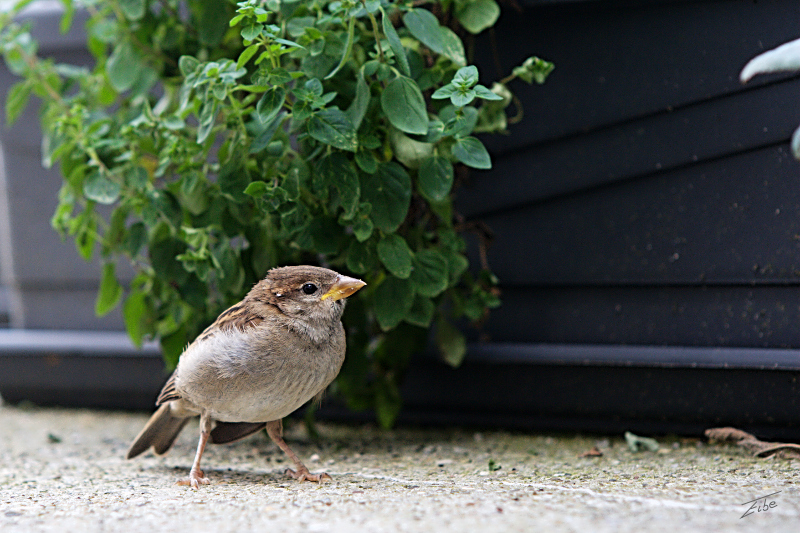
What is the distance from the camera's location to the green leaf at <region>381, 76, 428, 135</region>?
2.48 meters

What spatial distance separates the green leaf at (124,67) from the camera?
3.17 meters

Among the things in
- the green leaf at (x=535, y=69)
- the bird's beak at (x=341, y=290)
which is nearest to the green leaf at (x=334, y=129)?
the bird's beak at (x=341, y=290)

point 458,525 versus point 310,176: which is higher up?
point 310,176

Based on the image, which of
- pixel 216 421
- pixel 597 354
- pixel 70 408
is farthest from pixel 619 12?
pixel 70 408

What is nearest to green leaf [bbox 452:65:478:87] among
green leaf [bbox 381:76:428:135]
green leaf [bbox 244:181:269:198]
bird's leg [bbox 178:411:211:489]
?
green leaf [bbox 381:76:428:135]

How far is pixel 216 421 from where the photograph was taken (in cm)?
305

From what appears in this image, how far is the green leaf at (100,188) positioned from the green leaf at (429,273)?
1.21m

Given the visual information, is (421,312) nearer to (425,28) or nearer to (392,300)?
(392,300)

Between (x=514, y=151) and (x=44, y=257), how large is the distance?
8.80 feet

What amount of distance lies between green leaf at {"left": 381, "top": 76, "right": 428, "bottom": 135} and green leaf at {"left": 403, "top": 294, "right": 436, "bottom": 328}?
761 millimetres

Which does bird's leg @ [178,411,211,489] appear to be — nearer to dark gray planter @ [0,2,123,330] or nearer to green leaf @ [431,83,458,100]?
green leaf @ [431,83,458,100]

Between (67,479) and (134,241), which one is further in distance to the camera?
(134,241)

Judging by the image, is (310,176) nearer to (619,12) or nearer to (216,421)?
(216,421)

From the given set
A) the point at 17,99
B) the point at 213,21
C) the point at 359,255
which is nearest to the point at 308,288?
the point at 359,255
